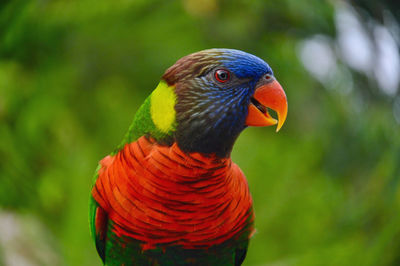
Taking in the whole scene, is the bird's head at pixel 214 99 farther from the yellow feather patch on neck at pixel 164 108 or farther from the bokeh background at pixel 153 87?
the bokeh background at pixel 153 87

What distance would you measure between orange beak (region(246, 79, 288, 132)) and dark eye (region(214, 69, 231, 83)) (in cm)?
9

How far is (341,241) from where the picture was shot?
2652 millimetres

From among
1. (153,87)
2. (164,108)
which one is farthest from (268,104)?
(153,87)

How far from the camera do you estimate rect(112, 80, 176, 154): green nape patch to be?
1066 millimetres

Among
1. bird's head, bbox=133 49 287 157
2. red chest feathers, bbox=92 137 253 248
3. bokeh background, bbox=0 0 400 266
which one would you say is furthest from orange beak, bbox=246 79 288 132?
bokeh background, bbox=0 0 400 266

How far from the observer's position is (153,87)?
3.16 m

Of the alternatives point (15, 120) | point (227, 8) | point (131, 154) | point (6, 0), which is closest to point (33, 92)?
point (15, 120)

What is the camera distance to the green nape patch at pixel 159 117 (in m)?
1.07

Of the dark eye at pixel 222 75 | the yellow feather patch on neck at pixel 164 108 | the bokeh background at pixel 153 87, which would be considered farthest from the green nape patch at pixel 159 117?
the bokeh background at pixel 153 87

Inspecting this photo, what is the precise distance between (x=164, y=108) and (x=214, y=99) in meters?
0.14

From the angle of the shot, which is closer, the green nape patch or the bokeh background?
the green nape patch

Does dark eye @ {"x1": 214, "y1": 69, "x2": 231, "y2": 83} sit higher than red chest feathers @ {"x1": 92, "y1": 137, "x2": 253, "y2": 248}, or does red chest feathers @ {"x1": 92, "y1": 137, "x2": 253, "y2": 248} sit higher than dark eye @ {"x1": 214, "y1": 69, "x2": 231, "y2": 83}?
dark eye @ {"x1": 214, "y1": 69, "x2": 231, "y2": 83}

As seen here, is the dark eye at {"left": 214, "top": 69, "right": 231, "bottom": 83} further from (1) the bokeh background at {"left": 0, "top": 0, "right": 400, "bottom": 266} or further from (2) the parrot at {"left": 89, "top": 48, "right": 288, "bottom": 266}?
(1) the bokeh background at {"left": 0, "top": 0, "right": 400, "bottom": 266}

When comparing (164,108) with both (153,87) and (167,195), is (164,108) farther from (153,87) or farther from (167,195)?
(153,87)
